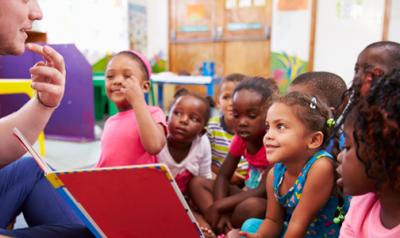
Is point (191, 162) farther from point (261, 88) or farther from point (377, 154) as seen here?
point (377, 154)

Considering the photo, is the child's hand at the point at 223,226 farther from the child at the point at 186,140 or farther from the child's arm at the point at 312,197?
the child's arm at the point at 312,197

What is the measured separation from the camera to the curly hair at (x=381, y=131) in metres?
0.49

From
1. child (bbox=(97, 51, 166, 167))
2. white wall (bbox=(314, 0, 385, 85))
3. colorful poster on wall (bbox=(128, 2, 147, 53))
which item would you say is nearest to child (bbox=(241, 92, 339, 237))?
child (bbox=(97, 51, 166, 167))

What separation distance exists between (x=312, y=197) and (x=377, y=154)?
0.31m

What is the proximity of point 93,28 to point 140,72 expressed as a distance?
2859 millimetres

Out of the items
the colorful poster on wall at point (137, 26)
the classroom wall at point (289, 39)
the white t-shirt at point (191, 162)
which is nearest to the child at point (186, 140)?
the white t-shirt at point (191, 162)

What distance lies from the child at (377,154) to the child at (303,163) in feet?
0.64

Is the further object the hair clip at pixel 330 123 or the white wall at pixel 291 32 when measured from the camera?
the white wall at pixel 291 32

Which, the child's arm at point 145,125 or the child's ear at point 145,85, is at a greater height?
the child's ear at point 145,85

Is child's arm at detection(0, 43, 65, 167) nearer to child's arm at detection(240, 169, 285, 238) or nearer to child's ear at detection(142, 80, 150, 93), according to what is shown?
child's ear at detection(142, 80, 150, 93)

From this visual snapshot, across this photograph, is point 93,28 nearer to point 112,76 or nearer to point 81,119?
point 81,119

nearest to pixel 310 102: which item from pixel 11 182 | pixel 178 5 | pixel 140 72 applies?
pixel 140 72

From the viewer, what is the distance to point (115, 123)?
1.20 metres

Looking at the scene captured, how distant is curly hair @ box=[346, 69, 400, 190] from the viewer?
49 cm
